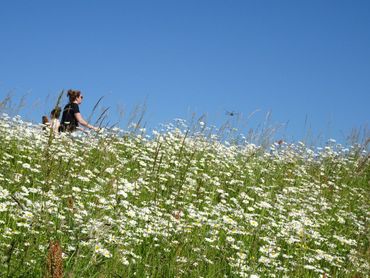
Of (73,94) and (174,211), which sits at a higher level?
(73,94)

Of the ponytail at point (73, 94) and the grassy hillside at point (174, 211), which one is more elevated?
the ponytail at point (73, 94)

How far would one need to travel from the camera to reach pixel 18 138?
26.5 feet

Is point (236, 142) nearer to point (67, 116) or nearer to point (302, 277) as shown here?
point (67, 116)

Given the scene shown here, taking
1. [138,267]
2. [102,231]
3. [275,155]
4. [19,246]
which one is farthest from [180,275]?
[275,155]

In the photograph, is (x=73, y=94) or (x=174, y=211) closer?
(x=174, y=211)

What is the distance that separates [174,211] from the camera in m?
4.86

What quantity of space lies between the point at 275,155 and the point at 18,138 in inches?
181

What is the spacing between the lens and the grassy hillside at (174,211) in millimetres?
3486

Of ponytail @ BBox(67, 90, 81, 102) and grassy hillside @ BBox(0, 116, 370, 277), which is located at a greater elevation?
ponytail @ BBox(67, 90, 81, 102)

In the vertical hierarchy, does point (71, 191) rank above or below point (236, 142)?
below

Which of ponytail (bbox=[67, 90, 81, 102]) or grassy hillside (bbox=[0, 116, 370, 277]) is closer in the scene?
grassy hillside (bbox=[0, 116, 370, 277])

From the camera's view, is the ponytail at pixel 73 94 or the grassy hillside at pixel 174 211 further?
the ponytail at pixel 73 94

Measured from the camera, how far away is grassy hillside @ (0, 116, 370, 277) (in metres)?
3.49

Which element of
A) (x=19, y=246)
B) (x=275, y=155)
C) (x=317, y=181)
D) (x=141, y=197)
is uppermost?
(x=275, y=155)
